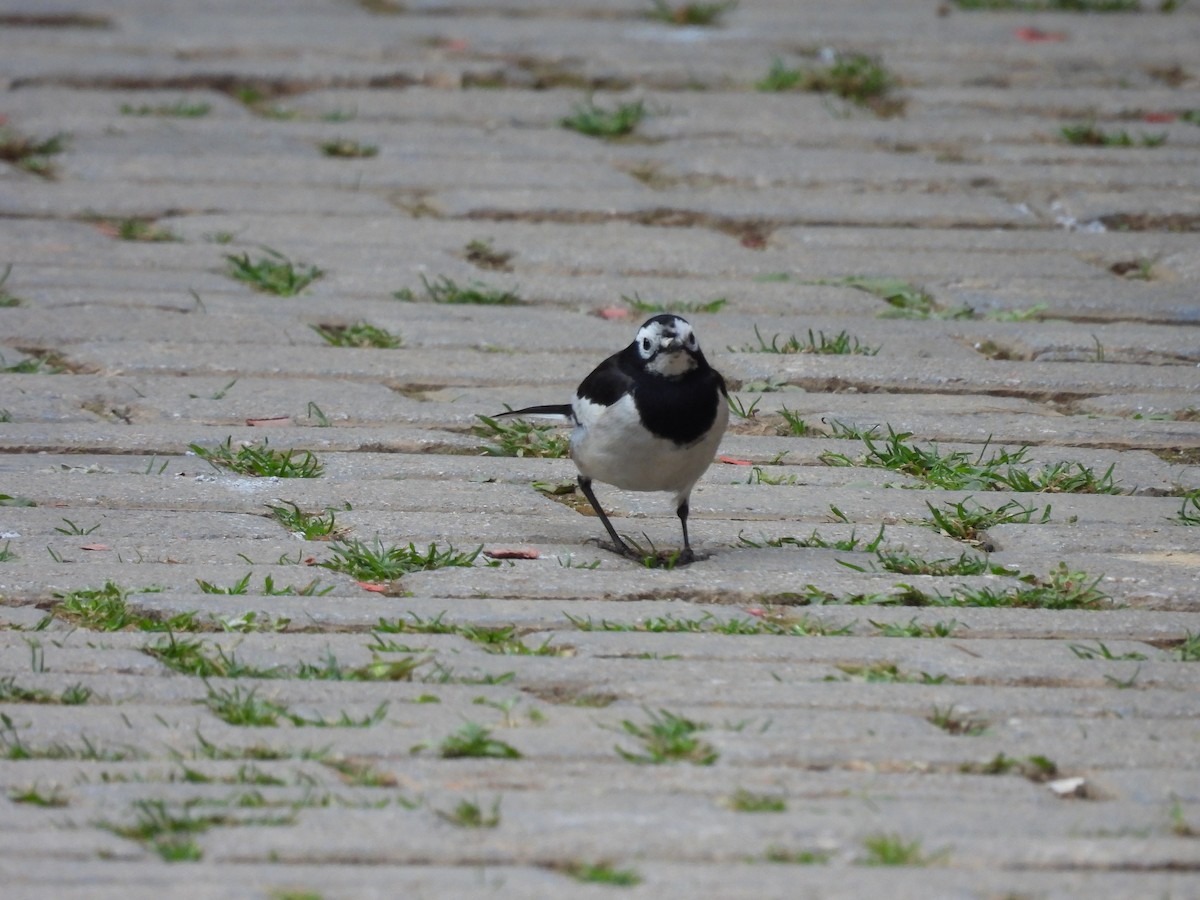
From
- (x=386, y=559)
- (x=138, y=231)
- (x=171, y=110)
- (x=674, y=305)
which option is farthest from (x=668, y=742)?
(x=171, y=110)

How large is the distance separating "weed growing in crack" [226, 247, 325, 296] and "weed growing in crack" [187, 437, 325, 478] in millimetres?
1216

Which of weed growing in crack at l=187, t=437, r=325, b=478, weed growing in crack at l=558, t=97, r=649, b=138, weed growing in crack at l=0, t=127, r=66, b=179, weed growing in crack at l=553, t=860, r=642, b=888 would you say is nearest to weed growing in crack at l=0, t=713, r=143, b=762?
weed growing in crack at l=553, t=860, r=642, b=888

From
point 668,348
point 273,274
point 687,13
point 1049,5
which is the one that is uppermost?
point 1049,5

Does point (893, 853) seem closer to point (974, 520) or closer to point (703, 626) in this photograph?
point (703, 626)

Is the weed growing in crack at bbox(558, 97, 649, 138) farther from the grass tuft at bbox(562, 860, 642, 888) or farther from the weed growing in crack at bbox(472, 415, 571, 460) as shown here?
the grass tuft at bbox(562, 860, 642, 888)

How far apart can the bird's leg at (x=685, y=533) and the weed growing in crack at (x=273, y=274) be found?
1953 millimetres

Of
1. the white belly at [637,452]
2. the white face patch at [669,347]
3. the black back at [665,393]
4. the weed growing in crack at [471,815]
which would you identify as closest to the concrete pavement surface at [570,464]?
the weed growing in crack at [471,815]

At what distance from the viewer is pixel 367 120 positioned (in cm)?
747

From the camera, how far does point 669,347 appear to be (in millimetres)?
4273

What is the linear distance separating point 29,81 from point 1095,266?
4390 millimetres

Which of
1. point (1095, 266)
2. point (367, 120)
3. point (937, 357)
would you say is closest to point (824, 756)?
point (937, 357)

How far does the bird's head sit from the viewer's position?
Answer: 4.27m

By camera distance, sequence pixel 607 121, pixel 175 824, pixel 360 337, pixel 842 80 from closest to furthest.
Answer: pixel 175 824
pixel 360 337
pixel 607 121
pixel 842 80

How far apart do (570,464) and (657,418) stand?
2.35 ft
